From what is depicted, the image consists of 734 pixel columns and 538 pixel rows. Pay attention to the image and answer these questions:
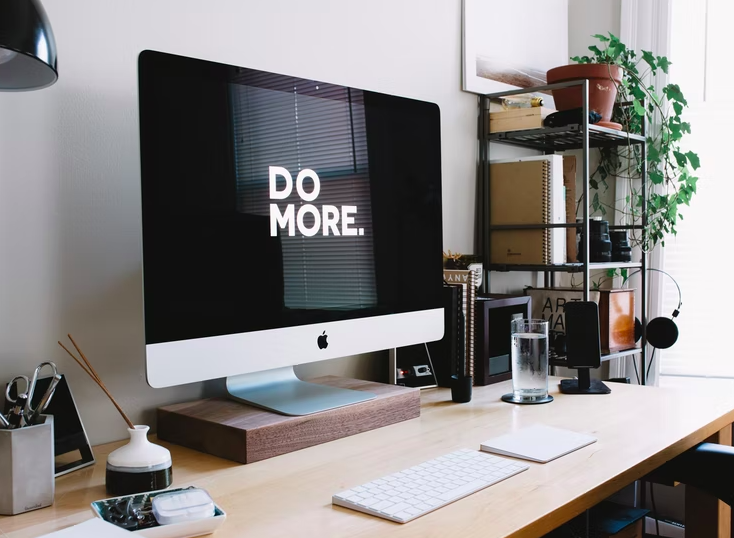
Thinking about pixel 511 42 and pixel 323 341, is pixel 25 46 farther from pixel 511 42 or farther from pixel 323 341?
pixel 511 42

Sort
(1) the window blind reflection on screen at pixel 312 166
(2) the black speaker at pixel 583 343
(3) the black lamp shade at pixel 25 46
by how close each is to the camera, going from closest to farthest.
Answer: (3) the black lamp shade at pixel 25 46, (1) the window blind reflection on screen at pixel 312 166, (2) the black speaker at pixel 583 343

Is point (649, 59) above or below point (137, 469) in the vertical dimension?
above

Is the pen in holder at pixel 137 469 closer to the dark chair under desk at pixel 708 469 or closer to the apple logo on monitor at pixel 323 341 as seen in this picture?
the apple logo on monitor at pixel 323 341

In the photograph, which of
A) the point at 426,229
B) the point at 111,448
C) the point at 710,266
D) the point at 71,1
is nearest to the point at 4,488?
the point at 111,448

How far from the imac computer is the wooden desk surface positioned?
0.15m

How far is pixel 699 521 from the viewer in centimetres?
156

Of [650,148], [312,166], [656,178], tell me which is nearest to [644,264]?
[656,178]

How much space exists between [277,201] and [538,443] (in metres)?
0.62

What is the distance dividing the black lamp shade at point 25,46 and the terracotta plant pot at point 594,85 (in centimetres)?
166

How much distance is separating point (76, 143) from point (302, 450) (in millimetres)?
660

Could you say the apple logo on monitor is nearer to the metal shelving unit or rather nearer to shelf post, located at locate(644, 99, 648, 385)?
the metal shelving unit

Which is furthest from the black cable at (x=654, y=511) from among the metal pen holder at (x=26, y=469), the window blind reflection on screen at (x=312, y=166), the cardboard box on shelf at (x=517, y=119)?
the metal pen holder at (x=26, y=469)

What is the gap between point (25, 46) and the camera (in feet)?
2.66

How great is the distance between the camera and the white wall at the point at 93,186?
1.18m
